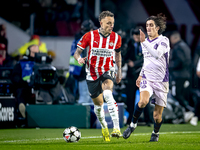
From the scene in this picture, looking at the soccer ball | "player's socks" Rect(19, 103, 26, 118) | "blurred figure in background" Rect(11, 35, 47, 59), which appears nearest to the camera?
the soccer ball

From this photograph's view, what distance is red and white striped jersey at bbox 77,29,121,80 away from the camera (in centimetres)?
672

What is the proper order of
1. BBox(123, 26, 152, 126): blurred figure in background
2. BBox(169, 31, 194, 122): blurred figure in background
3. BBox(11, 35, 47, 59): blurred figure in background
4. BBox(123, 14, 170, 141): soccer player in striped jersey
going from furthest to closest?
BBox(11, 35, 47, 59): blurred figure in background
BBox(169, 31, 194, 122): blurred figure in background
BBox(123, 26, 152, 126): blurred figure in background
BBox(123, 14, 170, 141): soccer player in striped jersey

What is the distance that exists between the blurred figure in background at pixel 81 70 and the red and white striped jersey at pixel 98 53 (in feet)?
9.19

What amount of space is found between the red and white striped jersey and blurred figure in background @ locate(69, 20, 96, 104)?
2801mm

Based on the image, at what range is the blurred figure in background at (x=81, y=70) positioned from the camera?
9.58 meters

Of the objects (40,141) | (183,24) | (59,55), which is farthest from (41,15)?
(40,141)

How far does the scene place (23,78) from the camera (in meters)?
9.70

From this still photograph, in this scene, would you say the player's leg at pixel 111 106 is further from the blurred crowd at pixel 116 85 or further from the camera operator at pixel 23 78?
the camera operator at pixel 23 78

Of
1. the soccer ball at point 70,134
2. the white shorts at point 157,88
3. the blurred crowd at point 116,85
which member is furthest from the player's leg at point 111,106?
the blurred crowd at point 116,85

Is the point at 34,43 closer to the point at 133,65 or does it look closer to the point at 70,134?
the point at 133,65

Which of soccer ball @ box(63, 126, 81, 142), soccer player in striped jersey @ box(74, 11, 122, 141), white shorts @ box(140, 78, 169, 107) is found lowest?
soccer ball @ box(63, 126, 81, 142)

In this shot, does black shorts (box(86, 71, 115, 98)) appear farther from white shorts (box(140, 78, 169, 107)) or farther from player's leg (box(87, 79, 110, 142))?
Answer: white shorts (box(140, 78, 169, 107))

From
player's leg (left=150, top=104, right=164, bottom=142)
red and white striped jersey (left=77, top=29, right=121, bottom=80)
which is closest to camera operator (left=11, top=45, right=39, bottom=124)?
red and white striped jersey (left=77, top=29, right=121, bottom=80)

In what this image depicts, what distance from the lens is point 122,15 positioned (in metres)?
15.7
